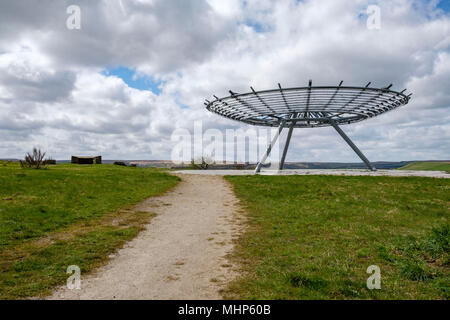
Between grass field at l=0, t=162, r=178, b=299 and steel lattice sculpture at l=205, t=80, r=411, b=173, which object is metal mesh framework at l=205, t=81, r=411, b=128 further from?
grass field at l=0, t=162, r=178, b=299

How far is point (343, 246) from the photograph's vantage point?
8117mm

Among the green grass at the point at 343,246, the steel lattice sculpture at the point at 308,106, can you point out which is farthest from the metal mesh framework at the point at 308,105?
the green grass at the point at 343,246

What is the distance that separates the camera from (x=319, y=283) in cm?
551

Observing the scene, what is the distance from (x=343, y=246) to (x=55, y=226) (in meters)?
9.45

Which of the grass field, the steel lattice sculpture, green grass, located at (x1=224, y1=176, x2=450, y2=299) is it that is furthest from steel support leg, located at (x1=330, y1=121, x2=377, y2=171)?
the grass field

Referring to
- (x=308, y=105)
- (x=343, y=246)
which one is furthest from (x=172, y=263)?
(x=308, y=105)

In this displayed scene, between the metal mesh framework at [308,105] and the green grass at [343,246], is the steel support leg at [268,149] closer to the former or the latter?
the metal mesh framework at [308,105]

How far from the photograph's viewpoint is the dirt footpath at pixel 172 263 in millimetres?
5355

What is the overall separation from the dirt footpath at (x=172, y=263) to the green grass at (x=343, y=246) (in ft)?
1.86

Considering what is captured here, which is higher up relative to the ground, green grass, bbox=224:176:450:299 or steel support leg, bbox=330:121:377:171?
steel support leg, bbox=330:121:377:171

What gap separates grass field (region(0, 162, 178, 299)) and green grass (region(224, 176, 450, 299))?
Result: 3797mm

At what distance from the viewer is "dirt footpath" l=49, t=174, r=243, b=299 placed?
5.36 meters

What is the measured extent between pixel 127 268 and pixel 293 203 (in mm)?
10303
